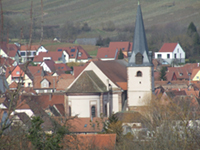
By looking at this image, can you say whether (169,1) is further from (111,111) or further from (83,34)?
(111,111)

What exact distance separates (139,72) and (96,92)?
369cm

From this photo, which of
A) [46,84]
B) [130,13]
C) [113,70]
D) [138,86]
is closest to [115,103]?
[138,86]

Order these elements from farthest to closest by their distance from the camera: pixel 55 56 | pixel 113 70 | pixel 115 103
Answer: pixel 55 56
pixel 113 70
pixel 115 103

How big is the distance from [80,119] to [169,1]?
15646 cm

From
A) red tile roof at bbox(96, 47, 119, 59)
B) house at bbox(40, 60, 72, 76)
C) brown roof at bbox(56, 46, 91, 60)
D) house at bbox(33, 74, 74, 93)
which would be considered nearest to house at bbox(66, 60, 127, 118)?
house at bbox(33, 74, 74, 93)

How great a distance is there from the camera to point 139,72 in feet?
136

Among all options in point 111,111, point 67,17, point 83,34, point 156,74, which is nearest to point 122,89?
point 111,111

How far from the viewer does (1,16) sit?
8.29m

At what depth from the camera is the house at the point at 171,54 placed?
319 feet

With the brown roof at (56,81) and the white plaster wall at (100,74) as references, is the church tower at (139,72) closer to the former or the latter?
the white plaster wall at (100,74)

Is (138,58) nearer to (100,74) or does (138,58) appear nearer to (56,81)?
(100,74)

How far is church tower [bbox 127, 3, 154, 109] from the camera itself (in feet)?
135

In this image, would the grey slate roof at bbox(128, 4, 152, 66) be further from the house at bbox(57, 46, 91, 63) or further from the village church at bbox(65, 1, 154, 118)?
the house at bbox(57, 46, 91, 63)

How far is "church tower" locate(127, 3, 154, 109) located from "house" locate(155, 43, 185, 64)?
55.7m
